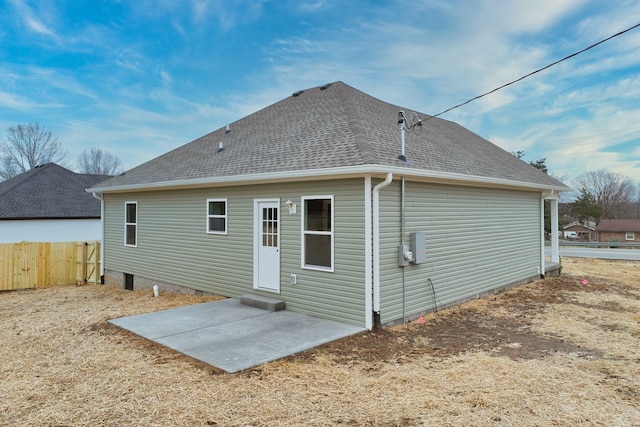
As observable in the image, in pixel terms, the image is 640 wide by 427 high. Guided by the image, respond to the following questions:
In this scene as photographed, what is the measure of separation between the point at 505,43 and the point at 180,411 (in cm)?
1149

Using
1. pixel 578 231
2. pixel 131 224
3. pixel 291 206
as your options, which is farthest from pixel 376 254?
pixel 578 231

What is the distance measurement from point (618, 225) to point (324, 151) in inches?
1815

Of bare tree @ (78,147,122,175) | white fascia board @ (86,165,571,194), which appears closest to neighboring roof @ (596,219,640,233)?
white fascia board @ (86,165,571,194)

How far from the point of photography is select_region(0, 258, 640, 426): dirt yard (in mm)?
3307

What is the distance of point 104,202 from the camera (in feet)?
40.1

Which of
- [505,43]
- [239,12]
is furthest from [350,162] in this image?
[239,12]

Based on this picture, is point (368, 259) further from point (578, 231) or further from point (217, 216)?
point (578, 231)

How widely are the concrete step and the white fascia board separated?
2234 mm

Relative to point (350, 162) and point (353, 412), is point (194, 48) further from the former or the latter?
point (353, 412)

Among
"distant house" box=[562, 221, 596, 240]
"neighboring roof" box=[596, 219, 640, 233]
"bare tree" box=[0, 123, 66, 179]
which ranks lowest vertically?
"distant house" box=[562, 221, 596, 240]

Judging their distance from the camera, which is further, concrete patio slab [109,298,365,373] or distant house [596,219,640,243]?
distant house [596,219,640,243]

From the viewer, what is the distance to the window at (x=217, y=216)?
828 cm

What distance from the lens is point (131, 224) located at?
11062 mm

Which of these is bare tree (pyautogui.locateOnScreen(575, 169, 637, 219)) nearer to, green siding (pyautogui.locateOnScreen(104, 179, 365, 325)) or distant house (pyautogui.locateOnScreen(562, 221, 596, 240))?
distant house (pyautogui.locateOnScreen(562, 221, 596, 240))
